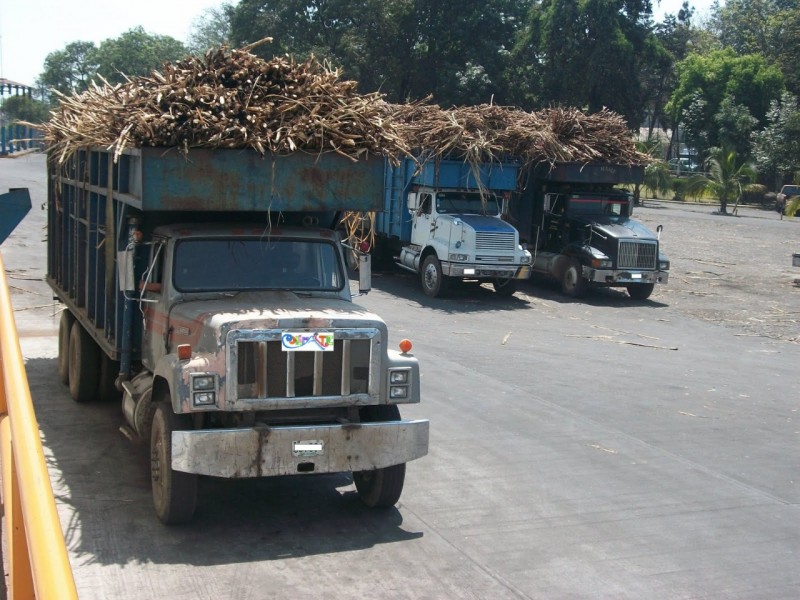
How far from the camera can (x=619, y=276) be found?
21.8 m

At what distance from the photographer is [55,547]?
2.52m

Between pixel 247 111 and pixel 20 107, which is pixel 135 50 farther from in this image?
pixel 247 111

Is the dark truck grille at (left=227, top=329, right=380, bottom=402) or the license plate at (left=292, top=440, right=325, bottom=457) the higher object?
the dark truck grille at (left=227, top=329, right=380, bottom=402)

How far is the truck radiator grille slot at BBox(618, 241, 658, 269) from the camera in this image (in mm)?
21859

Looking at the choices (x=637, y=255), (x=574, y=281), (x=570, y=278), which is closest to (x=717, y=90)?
(x=637, y=255)

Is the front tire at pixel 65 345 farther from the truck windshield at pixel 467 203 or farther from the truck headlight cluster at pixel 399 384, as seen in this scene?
the truck windshield at pixel 467 203

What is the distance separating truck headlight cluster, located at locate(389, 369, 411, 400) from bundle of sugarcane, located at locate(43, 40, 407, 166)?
190 cm

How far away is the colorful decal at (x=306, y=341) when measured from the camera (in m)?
7.03

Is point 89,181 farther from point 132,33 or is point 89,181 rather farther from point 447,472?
point 132,33

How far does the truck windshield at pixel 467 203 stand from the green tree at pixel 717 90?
4718 cm

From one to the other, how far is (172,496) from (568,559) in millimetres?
2906

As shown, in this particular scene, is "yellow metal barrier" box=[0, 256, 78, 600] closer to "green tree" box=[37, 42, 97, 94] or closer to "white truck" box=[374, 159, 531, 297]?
"white truck" box=[374, 159, 531, 297]

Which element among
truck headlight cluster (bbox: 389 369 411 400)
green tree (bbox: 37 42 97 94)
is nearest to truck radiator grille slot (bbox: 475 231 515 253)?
truck headlight cluster (bbox: 389 369 411 400)

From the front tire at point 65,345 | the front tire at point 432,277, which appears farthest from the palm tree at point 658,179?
the front tire at point 65,345
